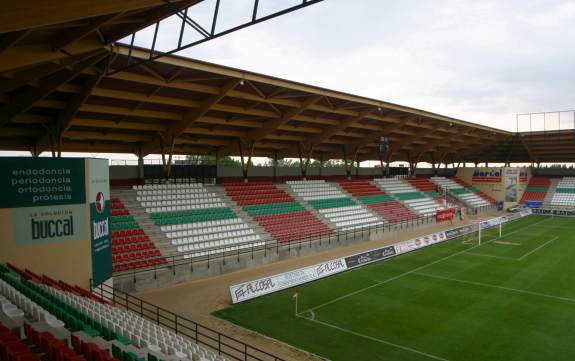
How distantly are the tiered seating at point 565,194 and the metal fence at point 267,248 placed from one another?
102 feet

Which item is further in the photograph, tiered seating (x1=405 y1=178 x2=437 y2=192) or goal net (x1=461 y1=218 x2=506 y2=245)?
tiered seating (x1=405 y1=178 x2=437 y2=192)

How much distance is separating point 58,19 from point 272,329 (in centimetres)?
1221

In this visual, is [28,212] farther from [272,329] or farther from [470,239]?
[470,239]

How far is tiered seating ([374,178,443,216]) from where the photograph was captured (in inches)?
1926

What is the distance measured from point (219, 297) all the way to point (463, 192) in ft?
167

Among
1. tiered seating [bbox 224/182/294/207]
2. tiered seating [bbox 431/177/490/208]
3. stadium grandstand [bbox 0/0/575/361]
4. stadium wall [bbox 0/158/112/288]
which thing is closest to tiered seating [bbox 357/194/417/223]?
stadium grandstand [bbox 0/0/575/361]

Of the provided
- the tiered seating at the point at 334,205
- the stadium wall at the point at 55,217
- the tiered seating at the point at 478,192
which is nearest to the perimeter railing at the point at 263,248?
the tiered seating at the point at 334,205

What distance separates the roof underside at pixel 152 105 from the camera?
13.8 meters

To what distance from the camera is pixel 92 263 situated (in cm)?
1636

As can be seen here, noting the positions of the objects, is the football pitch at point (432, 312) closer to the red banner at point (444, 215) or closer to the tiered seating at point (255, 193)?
the tiered seating at point (255, 193)

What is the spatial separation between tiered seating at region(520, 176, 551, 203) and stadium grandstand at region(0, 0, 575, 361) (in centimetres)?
1371

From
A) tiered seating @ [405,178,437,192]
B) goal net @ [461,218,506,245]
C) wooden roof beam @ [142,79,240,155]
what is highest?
wooden roof beam @ [142,79,240,155]

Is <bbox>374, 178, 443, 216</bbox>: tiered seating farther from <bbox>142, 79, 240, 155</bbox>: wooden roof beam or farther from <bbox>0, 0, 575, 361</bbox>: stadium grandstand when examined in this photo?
<bbox>142, 79, 240, 155</bbox>: wooden roof beam

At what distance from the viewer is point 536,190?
64625 mm
